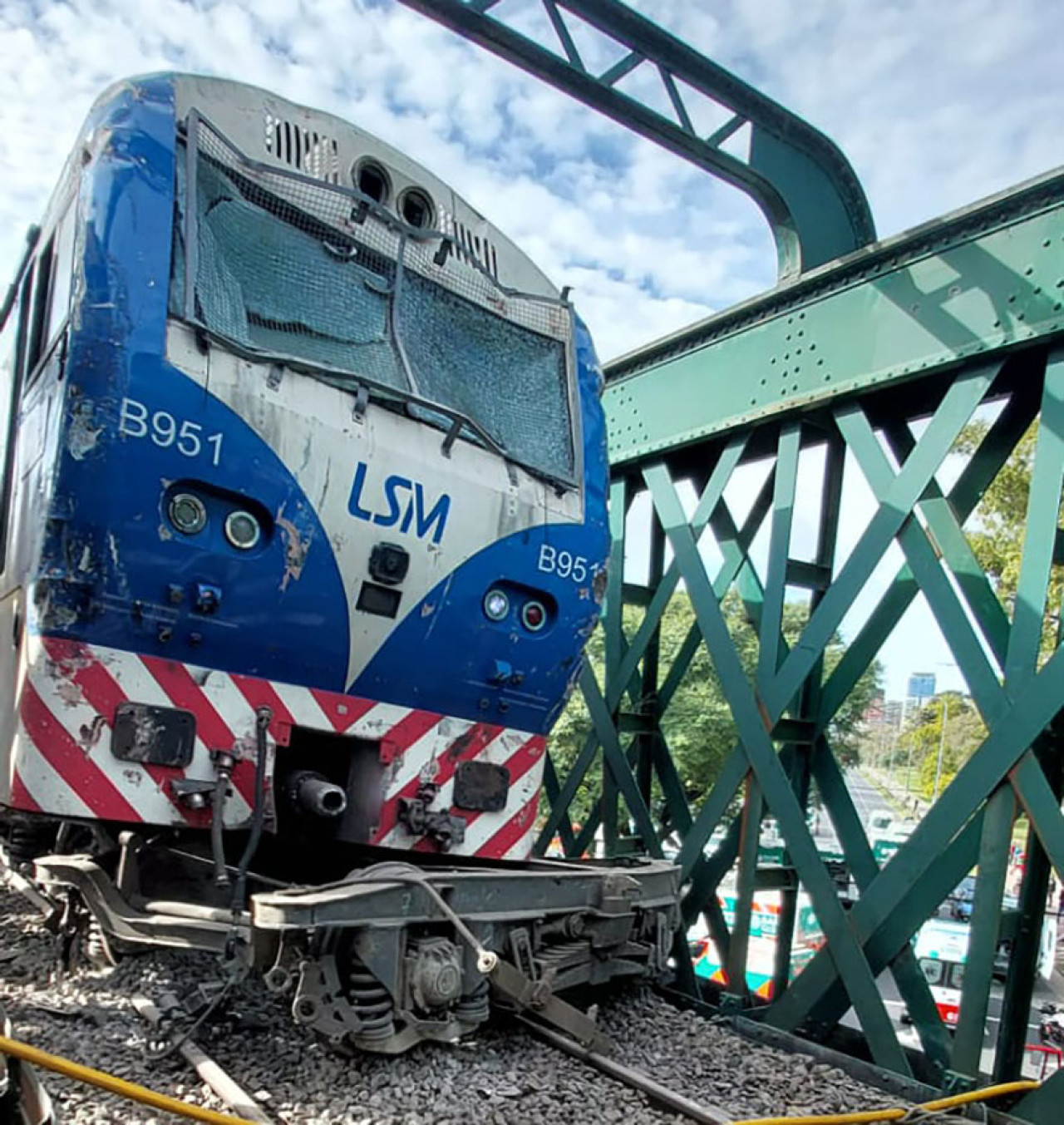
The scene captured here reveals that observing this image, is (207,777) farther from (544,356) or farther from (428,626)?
(544,356)

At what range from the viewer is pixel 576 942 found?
3660mm

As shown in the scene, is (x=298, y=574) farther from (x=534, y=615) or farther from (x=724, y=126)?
(x=724, y=126)

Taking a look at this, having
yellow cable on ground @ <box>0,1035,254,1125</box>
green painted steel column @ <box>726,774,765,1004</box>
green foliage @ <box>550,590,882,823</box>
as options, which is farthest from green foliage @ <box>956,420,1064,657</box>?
yellow cable on ground @ <box>0,1035,254,1125</box>

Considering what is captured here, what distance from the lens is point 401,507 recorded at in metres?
3.55

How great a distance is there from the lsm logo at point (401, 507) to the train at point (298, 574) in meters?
0.01

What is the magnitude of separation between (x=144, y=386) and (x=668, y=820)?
4.58 m

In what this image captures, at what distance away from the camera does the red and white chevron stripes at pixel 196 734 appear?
9.65 ft

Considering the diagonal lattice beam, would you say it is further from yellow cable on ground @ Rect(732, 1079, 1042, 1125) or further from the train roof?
the train roof

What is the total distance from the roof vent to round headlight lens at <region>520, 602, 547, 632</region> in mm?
1922

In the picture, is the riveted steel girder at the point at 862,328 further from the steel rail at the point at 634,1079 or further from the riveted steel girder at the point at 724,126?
the steel rail at the point at 634,1079

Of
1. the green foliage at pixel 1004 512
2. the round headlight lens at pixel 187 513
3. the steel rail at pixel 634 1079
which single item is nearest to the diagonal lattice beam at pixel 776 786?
the steel rail at pixel 634 1079

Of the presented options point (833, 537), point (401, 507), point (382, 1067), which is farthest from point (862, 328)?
point (382, 1067)

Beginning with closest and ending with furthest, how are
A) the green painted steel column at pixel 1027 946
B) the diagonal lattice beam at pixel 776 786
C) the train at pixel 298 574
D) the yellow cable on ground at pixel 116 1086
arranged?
the yellow cable on ground at pixel 116 1086, the train at pixel 298 574, the green painted steel column at pixel 1027 946, the diagonal lattice beam at pixel 776 786

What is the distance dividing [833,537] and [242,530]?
350 centimetres
